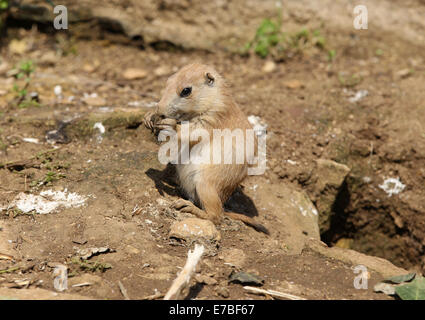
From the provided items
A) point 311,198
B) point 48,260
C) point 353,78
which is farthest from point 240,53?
point 48,260

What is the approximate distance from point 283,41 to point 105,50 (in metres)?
2.74

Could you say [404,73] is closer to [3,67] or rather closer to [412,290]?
[412,290]

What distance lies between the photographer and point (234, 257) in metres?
3.82

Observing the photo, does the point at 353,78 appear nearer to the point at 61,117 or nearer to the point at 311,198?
the point at 311,198

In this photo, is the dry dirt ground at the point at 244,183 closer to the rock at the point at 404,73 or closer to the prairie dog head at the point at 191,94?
the rock at the point at 404,73

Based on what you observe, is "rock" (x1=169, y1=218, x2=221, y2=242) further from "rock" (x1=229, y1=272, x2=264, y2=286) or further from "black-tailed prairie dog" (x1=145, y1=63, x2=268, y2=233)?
"rock" (x1=229, y1=272, x2=264, y2=286)

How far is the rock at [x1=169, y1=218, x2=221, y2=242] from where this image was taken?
3.93 metres

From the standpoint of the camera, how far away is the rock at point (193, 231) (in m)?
3.93

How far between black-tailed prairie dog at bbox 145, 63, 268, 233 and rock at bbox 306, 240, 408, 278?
1.78 ft

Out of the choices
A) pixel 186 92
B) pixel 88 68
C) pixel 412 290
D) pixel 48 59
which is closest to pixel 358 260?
pixel 412 290

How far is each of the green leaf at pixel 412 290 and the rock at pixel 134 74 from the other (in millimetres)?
4695

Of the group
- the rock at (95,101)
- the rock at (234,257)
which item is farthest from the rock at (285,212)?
the rock at (95,101)
